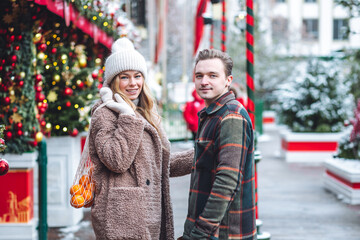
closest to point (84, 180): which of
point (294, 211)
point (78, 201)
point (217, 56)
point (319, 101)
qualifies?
point (78, 201)

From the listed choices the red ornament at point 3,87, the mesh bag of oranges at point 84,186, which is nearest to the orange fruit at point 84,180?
the mesh bag of oranges at point 84,186

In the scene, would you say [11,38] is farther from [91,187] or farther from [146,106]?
[91,187]

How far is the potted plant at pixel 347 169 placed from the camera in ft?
26.0

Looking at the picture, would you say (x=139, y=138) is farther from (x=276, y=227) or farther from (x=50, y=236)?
(x=276, y=227)

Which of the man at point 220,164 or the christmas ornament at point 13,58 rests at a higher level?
the christmas ornament at point 13,58

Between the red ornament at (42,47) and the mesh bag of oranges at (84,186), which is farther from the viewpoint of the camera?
the red ornament at (42,47)

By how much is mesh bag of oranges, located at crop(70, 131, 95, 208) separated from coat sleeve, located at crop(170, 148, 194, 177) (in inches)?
25.0

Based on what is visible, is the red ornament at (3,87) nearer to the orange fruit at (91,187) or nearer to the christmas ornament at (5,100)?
the christmas ornament at (5,100)

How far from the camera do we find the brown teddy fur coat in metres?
2.92

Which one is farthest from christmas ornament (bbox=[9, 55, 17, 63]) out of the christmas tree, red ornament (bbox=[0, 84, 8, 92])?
the christmas tree

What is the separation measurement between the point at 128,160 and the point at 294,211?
5178mm

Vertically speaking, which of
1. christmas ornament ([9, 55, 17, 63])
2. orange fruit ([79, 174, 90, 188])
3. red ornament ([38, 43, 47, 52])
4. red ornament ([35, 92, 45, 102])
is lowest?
orange fruit ([79, 174, 90, 188])

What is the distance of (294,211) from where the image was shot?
7.43 metres

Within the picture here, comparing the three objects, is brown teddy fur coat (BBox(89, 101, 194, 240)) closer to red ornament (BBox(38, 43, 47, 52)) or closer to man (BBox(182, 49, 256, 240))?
man (BBox(182, 49, 256, 240))
